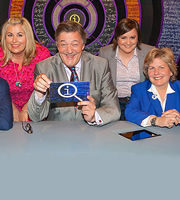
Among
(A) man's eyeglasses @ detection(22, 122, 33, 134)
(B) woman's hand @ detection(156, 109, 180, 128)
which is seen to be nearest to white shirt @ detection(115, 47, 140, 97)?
(B) woman's hand @ detection(156, 109, 180, 128)

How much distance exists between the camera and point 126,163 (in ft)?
4.83

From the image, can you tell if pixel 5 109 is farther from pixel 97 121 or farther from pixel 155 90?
pixel 155 90

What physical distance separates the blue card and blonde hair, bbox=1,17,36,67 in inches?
52.5

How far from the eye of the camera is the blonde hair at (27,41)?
9.89 feet

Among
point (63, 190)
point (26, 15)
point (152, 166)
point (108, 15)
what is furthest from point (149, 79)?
point (26, 15)

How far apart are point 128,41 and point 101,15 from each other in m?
1.56

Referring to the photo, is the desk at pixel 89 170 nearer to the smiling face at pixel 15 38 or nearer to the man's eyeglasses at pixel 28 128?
the man's eyeglasses at pixel 28 128

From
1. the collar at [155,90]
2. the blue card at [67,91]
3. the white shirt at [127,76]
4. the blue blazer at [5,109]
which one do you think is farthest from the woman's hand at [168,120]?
the white shirt at [127,76]

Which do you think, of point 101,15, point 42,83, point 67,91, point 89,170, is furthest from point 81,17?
point 89,170

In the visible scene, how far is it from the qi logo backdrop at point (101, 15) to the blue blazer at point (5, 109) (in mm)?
2672

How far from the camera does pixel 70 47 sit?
2.29 meters

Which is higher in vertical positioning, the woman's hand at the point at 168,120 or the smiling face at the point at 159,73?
the smiling face at the point at 159,73

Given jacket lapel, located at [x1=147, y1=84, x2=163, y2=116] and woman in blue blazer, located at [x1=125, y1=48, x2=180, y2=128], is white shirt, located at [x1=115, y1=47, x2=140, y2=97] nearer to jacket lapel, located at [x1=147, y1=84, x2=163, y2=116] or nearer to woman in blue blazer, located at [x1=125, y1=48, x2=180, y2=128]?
woman in blue blazer, located at [x1=125, y1=48, x2=180, y2=128]

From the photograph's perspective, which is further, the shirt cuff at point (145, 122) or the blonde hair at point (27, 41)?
the blonde hair at point (27, 41)
